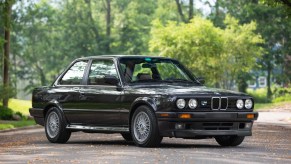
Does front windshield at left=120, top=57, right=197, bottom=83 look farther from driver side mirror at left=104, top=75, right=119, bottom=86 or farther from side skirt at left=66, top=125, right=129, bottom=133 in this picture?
side skirt at left=66, top=125, right=129, bottom=133

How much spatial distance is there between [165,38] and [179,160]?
139ft

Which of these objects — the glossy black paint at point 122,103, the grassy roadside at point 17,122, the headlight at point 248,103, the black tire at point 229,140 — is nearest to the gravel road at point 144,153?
the black tire at point 229,140

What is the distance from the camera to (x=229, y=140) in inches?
594

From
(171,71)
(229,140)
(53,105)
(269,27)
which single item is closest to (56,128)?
(53,105)

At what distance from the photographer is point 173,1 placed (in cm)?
8344

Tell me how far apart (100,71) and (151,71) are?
107 cm

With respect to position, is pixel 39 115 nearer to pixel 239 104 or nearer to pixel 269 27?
pixel 239 104

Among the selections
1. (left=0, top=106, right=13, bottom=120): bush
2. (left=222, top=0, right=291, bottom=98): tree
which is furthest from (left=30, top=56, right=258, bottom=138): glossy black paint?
(left=222, top=0, right=291, bottom=98): tree

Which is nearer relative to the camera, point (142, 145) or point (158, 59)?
point (142, 145)

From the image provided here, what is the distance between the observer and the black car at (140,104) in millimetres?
13812

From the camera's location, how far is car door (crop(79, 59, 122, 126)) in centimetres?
1500

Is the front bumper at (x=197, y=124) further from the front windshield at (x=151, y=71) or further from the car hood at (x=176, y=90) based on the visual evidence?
the front windshield at (x=151, y=71)

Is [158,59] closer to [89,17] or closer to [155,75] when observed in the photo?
[155,75]

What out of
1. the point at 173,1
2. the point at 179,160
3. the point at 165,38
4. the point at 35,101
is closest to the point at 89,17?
the point at 173,1
